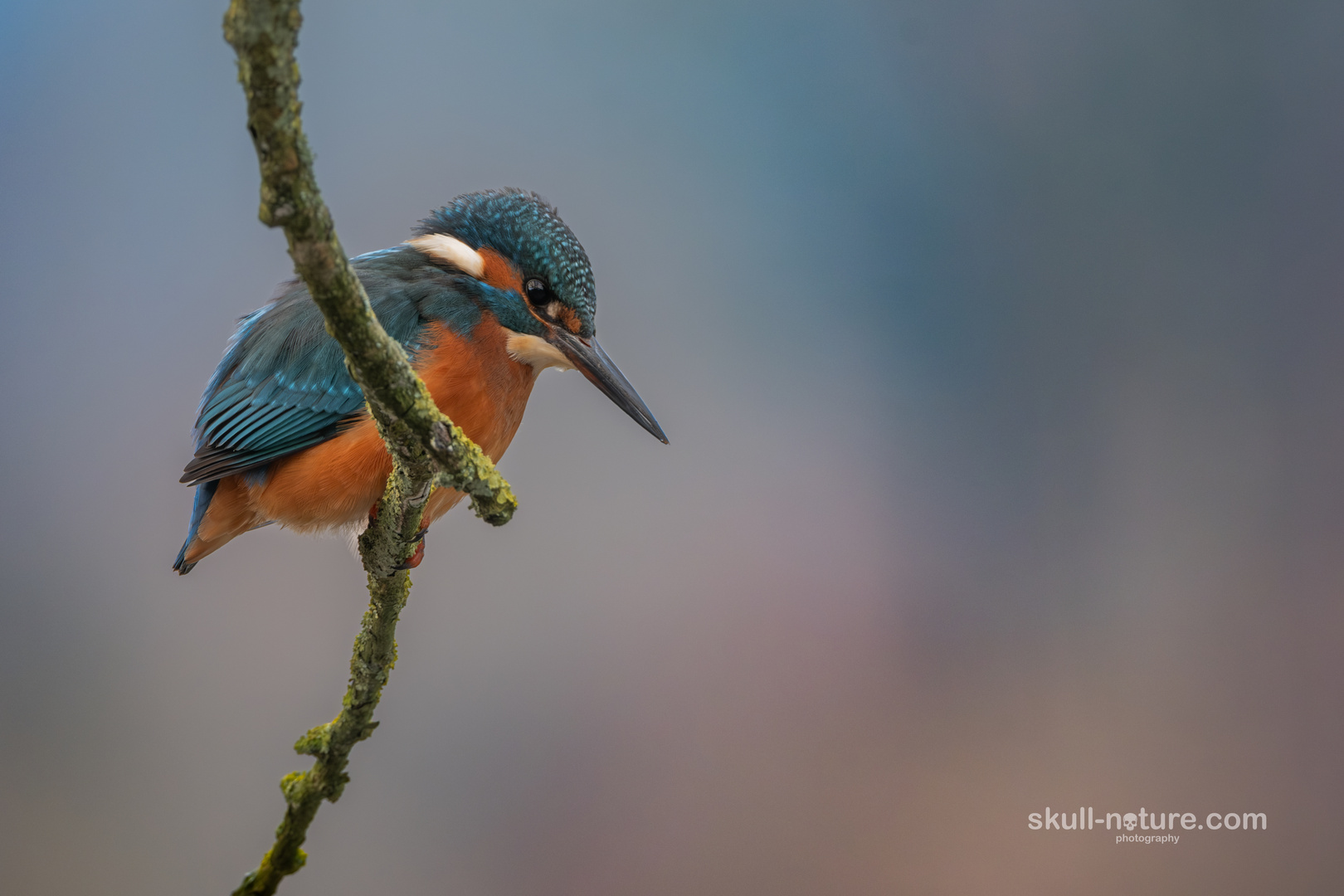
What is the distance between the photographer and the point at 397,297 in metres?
1.23

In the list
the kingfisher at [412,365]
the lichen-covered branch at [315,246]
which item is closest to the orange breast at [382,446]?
the kingfisher at [412,365]

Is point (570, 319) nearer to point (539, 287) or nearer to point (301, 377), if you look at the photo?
point (539, 287)

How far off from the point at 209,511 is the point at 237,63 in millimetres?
990

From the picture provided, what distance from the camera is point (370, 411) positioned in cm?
73

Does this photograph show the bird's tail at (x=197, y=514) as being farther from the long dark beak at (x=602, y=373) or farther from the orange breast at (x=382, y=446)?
the long dark beak at (x=602, y=373)

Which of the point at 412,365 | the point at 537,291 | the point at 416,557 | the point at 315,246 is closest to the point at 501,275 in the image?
the point at 537,291

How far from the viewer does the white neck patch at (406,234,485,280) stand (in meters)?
1.31

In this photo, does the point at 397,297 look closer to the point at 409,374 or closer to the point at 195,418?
the point at 195,418

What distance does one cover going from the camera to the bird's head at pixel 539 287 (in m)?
1.24

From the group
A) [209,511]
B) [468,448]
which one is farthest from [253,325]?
[468,448]

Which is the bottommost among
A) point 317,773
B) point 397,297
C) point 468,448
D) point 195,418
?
point 317,773

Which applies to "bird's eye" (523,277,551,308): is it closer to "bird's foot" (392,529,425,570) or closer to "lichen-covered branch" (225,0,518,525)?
"bird's foot" (392,529,425,570)

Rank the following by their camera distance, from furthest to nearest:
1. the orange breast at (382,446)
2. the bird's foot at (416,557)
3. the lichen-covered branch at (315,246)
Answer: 1. the orange breast at (382,446)
2. the bird's foot at (416,557)
3. the lichen-covered branch at (315,246)

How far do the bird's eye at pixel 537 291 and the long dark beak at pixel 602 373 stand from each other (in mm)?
42
